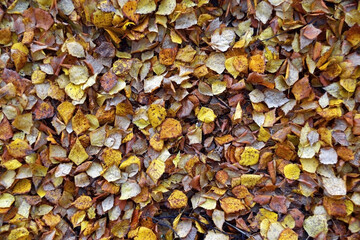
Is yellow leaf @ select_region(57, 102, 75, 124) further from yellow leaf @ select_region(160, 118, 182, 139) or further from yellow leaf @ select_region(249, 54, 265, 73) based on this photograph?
yellow leaf @ select_region(249, 54, 265, 73)

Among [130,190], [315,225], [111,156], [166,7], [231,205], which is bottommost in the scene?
[315,225]

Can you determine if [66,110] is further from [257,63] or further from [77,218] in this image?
[257,63]

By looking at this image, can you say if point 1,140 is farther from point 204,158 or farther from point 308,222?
point 308,222

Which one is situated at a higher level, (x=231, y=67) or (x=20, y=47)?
(x=20, y=47)

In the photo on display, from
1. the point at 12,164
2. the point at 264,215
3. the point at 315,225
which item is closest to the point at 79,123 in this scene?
the point at 12,164

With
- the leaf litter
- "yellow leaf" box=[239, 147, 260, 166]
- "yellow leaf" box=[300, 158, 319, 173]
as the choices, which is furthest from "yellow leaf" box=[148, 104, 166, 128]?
"yellow leaf" box=[300, 158, 319, 173]

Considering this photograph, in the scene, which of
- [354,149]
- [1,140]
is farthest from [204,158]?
[1,140]
